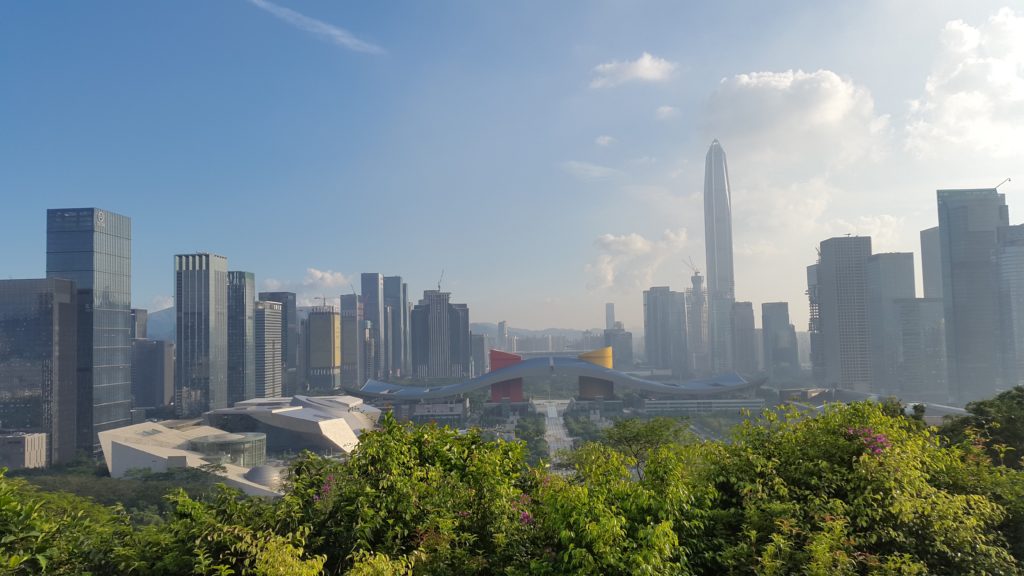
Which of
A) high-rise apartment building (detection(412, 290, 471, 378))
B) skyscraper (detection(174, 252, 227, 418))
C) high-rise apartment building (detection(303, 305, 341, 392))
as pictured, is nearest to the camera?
skyscraper (detection(174, 252, 227, 418))

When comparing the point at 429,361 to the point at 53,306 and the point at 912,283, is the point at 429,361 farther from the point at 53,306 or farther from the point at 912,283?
the point at 912,283

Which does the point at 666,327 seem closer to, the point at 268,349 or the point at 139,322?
the point at 268,349

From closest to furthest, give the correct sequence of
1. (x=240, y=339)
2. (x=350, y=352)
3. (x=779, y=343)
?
(x=240, y=339) < (x=350, y=352) < (x=779, y=343)

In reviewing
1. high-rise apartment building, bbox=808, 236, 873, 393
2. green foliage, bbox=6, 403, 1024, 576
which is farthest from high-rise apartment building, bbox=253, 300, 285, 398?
green foliage, bbox=6, 403, 1024, 576

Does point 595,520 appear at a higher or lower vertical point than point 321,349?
higher

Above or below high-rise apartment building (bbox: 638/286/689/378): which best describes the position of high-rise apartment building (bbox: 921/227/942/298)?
above

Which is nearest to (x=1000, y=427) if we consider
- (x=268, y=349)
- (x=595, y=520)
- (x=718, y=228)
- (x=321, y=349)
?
(x=595, y=520)

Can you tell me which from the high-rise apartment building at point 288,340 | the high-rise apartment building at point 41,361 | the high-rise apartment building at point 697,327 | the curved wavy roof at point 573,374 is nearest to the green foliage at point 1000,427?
the curved wavy roof at point 573,374

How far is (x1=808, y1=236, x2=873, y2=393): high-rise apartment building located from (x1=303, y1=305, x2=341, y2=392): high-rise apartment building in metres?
79.4

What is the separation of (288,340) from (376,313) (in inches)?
1618

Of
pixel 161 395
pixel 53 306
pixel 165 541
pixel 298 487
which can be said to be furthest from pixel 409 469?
pixel 161 395

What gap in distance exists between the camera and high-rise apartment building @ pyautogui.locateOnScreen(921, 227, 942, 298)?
3494 inches

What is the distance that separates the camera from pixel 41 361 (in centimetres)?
4816

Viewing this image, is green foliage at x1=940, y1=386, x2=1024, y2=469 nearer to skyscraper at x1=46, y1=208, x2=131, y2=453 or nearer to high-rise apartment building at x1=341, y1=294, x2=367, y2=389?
skyscraper at x1=46, y1=208, x2=131, y2=453
